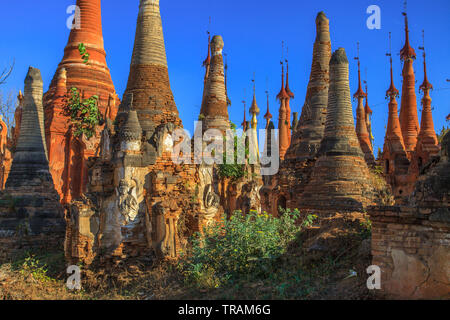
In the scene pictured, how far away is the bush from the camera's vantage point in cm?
758

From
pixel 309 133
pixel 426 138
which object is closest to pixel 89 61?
pixel 309 133

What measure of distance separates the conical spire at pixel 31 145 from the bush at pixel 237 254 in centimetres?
758

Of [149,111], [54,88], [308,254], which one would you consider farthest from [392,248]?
[54,88]

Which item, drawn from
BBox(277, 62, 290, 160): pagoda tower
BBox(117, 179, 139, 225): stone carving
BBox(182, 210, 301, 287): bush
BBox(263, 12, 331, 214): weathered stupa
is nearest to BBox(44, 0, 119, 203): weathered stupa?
BBox(117, 179, 139, 225): stone carving

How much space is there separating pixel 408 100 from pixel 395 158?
4642 mm

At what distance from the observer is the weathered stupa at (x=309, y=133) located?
14492 mm

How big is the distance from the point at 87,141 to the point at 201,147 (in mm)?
5112

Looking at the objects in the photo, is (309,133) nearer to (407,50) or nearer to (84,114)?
(84,114)

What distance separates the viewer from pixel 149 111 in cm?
1152

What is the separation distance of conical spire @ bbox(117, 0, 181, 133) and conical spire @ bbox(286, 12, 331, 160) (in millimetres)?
5203

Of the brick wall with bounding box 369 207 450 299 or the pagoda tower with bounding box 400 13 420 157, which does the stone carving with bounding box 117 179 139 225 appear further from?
the pagoda tower with bounding box 400 13 420 157

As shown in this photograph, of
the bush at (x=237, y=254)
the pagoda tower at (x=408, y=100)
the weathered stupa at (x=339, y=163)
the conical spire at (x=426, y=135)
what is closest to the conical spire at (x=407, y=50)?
the pagoda tower at (x=408, y=100)

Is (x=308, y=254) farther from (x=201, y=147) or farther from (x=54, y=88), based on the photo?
(x=54, y=88)

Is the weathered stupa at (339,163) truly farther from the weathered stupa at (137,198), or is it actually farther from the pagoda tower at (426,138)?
the pagoda tower at (426,138)
